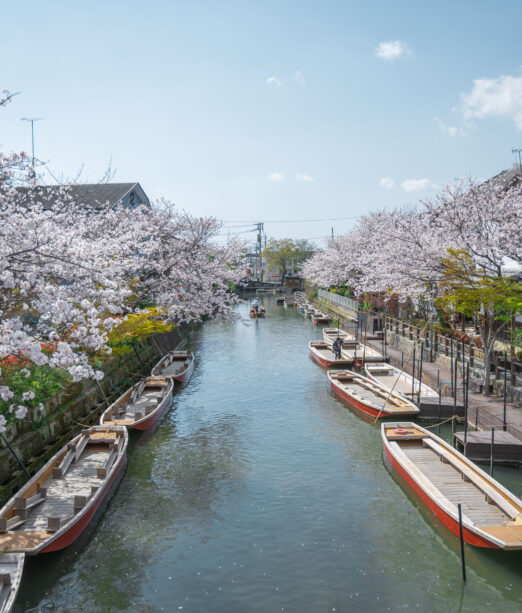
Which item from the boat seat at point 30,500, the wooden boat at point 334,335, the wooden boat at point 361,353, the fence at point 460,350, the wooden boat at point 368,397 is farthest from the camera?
the wooden boat at point 334,335

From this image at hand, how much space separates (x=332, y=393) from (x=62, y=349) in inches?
699

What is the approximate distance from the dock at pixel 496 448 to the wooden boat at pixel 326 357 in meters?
14.5

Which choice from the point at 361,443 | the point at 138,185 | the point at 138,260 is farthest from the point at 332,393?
the point at 138,185

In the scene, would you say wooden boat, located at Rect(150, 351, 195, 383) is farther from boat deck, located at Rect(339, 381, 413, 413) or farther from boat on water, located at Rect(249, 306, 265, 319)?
boat on water, located at Rect(249, 306, 265, 319)

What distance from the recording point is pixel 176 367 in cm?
2841

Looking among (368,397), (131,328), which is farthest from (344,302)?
(131,328)

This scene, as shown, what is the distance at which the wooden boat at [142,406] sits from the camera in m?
17.6

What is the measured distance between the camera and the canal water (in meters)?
9.51

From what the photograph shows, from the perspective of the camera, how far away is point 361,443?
17906 millimetres

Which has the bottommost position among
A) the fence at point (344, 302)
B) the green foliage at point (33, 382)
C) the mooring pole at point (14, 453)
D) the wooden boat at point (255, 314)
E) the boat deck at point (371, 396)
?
the boat deck at point (371, 396)

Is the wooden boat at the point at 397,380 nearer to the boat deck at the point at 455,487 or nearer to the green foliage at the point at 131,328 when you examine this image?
the boat deck at the point at 455,487

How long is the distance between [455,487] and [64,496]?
972cm

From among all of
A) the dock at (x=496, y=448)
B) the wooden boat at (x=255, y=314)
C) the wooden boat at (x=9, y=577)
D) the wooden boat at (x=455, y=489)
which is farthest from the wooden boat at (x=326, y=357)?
the wooden boat at (x=9, y=577)

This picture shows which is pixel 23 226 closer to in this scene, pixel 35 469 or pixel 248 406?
pixel 35 469
